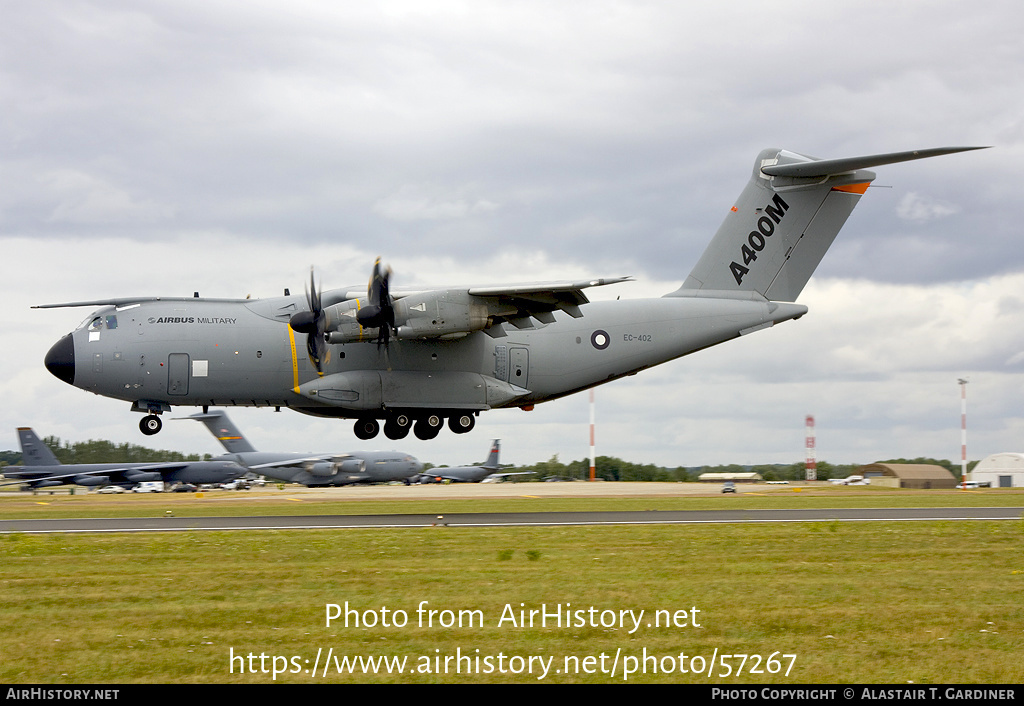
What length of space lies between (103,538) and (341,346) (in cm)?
763

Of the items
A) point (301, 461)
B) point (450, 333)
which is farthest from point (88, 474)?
point (450, 333)

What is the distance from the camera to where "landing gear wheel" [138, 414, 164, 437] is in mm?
24109

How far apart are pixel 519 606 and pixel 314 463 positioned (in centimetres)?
4617

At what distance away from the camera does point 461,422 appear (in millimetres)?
26172

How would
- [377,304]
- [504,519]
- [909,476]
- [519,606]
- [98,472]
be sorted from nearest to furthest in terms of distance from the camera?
[519,606] < [377,304] < [504,519] < [98,472] < [909,476]

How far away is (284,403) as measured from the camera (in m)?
24.9

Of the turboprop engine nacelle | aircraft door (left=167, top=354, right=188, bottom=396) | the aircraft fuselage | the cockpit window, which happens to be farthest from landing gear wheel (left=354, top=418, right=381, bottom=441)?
the cockpit window

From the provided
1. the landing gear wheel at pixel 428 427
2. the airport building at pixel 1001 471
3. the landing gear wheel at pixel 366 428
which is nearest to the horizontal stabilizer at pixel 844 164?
the landing gear wheel at pixel 428 427

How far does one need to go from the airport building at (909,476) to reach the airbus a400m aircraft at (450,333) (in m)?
53.9

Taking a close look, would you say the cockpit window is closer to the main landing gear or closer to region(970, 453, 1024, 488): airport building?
the main landing gear

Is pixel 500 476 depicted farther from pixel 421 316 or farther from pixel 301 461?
pixel 421 316

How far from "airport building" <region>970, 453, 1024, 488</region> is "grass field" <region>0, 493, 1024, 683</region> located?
69086mm

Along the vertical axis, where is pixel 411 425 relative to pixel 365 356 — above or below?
below

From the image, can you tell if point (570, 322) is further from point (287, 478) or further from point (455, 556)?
point (287, 478)
